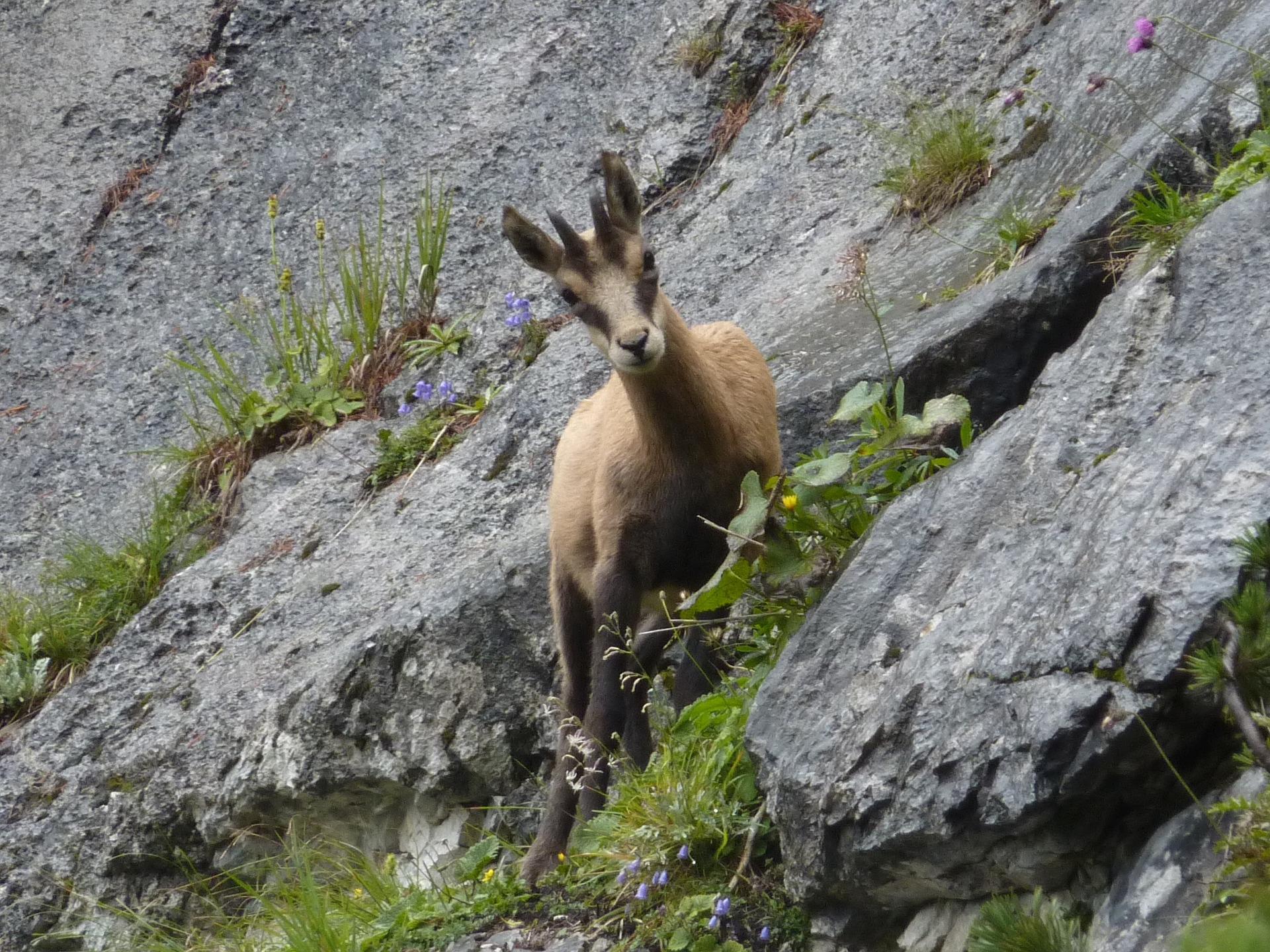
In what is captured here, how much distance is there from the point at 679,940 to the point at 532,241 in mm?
2820

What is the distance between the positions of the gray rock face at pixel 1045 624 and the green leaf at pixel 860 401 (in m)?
0.47

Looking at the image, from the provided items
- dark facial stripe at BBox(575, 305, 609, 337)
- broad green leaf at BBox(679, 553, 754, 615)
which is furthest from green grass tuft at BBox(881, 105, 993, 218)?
broad green leaf at BBox(679, 553, 754, 615)

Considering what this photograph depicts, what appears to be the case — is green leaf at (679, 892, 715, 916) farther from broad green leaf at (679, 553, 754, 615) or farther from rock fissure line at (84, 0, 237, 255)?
rock fissure line at (84, 0, 237, 255)

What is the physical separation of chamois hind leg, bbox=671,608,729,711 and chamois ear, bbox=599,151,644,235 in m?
1.60

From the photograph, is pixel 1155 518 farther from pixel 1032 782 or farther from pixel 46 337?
pixel 46 337

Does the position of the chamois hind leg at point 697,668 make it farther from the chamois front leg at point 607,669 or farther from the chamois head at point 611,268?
the chamois head at point 611,268

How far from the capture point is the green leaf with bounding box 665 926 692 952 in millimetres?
3504

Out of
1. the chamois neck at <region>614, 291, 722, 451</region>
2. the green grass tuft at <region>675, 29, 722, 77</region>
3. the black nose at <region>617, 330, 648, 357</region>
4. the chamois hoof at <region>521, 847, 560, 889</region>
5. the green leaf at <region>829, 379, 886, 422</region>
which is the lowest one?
the chamois hoof at <region>521, 847, 560, 889</region>

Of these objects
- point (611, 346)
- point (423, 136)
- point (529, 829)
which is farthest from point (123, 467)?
point (611, 346)

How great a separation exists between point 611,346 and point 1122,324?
72.6 inches

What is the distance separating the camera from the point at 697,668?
16.3 feet

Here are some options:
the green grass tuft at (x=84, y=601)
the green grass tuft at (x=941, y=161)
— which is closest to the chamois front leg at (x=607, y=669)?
the green grass tuft at (x=941, y=161)

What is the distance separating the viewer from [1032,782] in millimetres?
2648

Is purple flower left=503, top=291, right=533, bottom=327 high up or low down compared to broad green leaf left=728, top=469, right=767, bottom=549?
up
